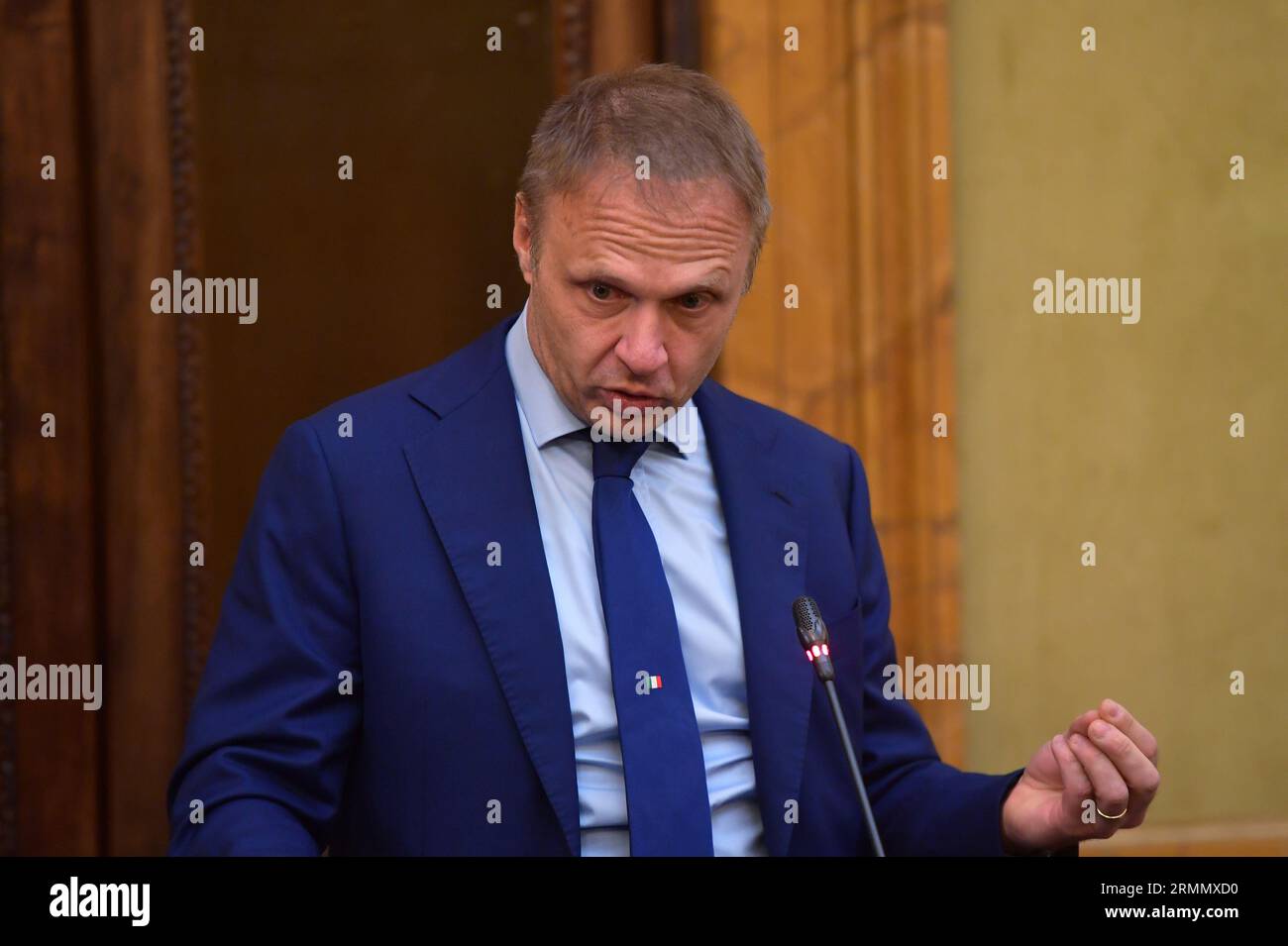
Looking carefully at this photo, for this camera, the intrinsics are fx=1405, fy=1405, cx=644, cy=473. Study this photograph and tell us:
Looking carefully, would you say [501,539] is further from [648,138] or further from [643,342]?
[648,138]

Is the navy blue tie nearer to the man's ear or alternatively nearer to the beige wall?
the man's ear

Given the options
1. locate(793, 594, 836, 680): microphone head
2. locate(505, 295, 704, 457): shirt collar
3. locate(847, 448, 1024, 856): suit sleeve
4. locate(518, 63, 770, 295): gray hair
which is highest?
locate(518, 63, 770, 295): gray hair

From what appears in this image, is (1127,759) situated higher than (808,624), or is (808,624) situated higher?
(808,624)

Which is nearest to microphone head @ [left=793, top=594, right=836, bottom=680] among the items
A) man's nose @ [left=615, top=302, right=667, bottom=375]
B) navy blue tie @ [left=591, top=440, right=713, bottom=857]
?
navy blue tie @ [left=591, top=440, right=713, bottom=857]

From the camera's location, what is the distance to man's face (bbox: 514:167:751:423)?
1604 millimetres

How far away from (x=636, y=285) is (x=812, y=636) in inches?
18.0

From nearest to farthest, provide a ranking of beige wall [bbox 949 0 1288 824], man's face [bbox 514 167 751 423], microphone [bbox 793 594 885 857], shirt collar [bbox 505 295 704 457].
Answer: microphone [bbox 793 594 885 857], man's face [bbox 514 167 751 423], shirt collar [bbox 505 295 704 457], beige wall [bbox 949 0 1288 824]

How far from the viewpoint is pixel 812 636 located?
1435 mm

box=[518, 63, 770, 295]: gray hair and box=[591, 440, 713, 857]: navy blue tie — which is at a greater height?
box=[518, 63, 770, 295]: gray hair

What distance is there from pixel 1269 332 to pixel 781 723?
152cm

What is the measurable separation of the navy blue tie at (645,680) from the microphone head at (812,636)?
23 centimetres

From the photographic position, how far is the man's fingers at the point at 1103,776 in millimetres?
1425

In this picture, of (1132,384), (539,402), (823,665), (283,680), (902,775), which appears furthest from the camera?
(1132,384)

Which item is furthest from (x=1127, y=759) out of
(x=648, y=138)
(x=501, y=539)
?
(x=648, y=138)
